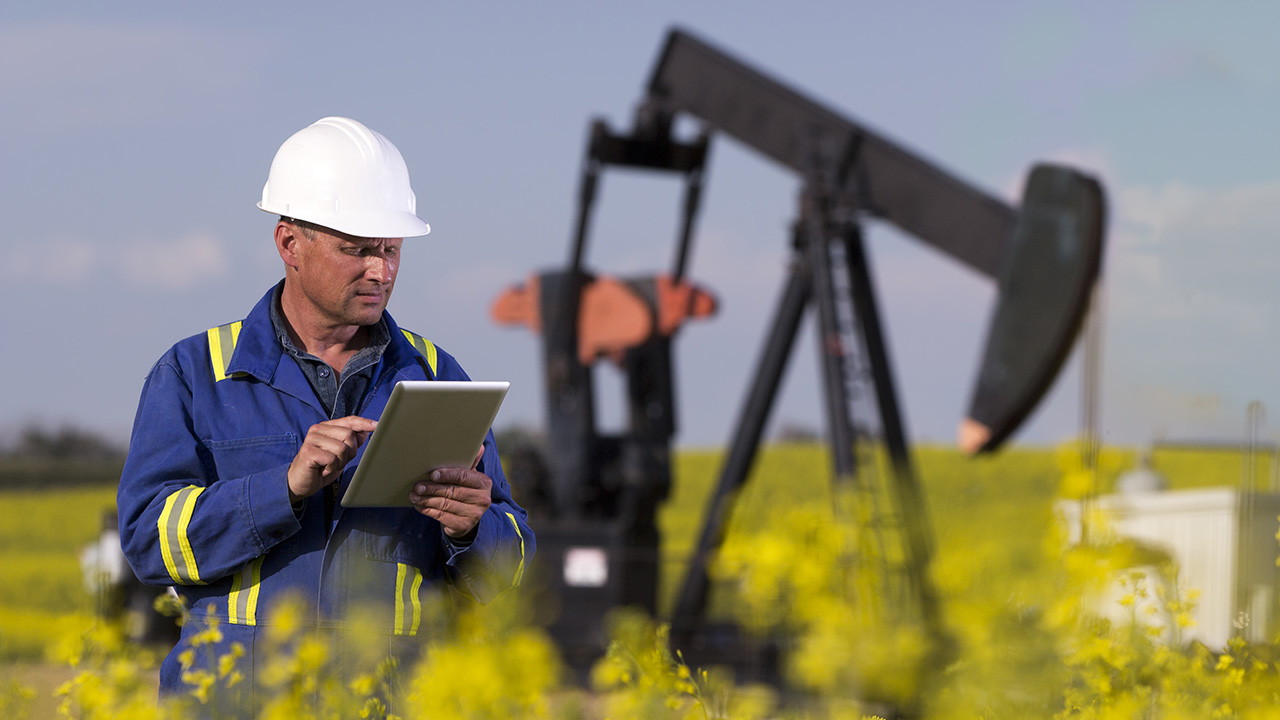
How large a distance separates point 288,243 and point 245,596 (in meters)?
0.63

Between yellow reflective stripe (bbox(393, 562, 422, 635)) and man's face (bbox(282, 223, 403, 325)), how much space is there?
1.47ft

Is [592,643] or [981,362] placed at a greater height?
[981,362]

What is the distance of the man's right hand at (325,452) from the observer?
2.06 meters

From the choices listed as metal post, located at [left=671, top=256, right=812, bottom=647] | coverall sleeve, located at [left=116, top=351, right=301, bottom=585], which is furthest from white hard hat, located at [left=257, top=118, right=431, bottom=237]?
metal post, located at [left=671, top=256, right=812, bottom=647]

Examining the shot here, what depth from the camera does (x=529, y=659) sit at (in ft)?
7.59

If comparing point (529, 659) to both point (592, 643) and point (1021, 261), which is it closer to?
point (1021, 261)

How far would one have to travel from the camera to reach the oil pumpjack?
29.2ft

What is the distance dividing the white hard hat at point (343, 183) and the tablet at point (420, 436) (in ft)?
1.32

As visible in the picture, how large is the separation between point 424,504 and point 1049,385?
722 centimetres

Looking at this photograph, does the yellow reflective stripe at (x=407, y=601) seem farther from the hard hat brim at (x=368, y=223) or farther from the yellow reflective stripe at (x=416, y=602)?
the hard hat brim at (x=368, y=223)

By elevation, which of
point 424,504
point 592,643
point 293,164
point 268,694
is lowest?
point 592,643

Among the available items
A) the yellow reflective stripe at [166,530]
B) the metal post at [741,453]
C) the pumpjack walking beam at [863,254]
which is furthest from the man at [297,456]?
the metal post at [741,453]

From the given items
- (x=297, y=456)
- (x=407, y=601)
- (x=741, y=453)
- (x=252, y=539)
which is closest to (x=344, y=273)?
(x=297, y=456)

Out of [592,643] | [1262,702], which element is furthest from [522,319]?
[1262,702]
